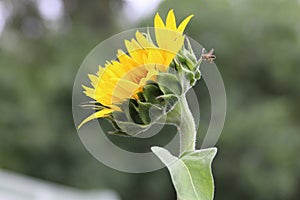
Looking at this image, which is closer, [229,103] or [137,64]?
[137,64]

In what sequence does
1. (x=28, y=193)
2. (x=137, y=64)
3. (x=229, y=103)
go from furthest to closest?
(x=229, y=103) → (x=28, y=193) → (x=137, y=64)

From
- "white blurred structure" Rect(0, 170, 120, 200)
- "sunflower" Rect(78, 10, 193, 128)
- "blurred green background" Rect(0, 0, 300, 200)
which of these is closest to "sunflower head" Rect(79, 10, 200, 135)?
"sunflower" Rect(78, 10, 193, 128)

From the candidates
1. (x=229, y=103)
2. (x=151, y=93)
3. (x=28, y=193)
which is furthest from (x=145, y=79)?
(x=229, y=103)

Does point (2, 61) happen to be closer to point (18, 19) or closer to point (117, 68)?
point (18, 19)

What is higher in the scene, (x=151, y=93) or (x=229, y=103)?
(x=229, y=103)

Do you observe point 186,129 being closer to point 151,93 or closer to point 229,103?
point 151,93

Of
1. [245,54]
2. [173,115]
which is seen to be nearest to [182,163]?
[173,115]

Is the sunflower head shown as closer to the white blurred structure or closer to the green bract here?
the green bract
